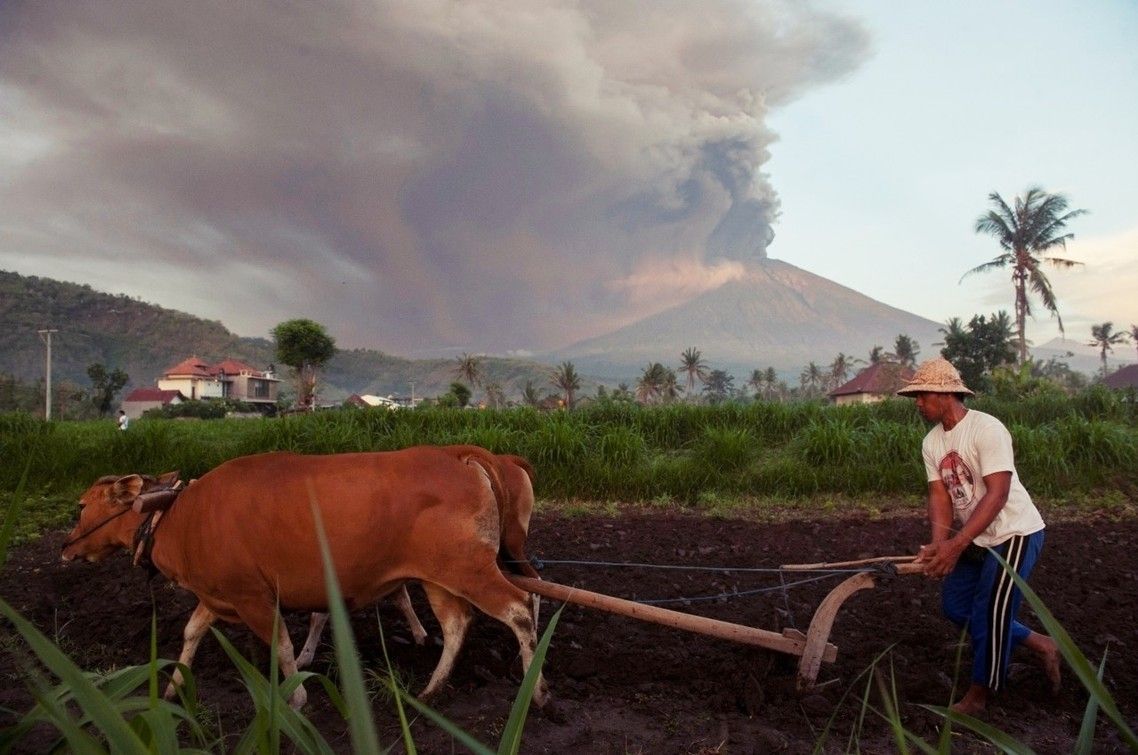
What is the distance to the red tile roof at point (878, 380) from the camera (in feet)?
202

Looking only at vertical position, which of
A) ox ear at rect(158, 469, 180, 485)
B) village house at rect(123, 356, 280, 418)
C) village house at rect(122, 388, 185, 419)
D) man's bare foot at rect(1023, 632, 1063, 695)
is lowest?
man's bare foot at rect(1023, 632, 1063, 695)

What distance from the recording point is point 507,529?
15.4ft

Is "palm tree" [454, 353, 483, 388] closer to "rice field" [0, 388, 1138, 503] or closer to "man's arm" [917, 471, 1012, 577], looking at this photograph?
"rice field" [0, 388, 1138, 503]

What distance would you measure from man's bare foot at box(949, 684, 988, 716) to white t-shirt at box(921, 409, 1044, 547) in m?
0.70

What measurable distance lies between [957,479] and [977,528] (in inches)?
14.7

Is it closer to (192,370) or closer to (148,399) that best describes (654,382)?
(148,399)

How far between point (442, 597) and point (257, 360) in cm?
13389

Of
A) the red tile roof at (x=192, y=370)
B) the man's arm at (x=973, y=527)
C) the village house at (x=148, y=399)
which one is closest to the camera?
the man's arm at (x=973, y=527)

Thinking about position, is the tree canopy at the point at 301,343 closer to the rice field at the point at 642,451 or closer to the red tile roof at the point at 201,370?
the red tile roof at the point at 201,370

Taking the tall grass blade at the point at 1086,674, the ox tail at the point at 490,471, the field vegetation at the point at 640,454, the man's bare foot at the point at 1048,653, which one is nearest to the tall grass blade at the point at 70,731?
the tall grass blade at the point at 1086,674

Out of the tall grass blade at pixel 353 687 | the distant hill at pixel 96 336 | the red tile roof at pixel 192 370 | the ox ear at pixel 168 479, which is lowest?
the ox ear at pixel 168 479

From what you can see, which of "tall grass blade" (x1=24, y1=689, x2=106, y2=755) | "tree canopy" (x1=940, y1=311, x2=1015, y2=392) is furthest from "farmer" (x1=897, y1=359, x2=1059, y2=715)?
"tree canopy" (x1=940, y1=311, x2=1015, y2=392)

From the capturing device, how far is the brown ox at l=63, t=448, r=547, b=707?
399cm

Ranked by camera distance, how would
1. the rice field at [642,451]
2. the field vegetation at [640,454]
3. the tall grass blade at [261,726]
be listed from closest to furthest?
1. the tall grass blade at [261,726]
2. the field vegetation at [640,454]
3. the rice field at [642,451]
